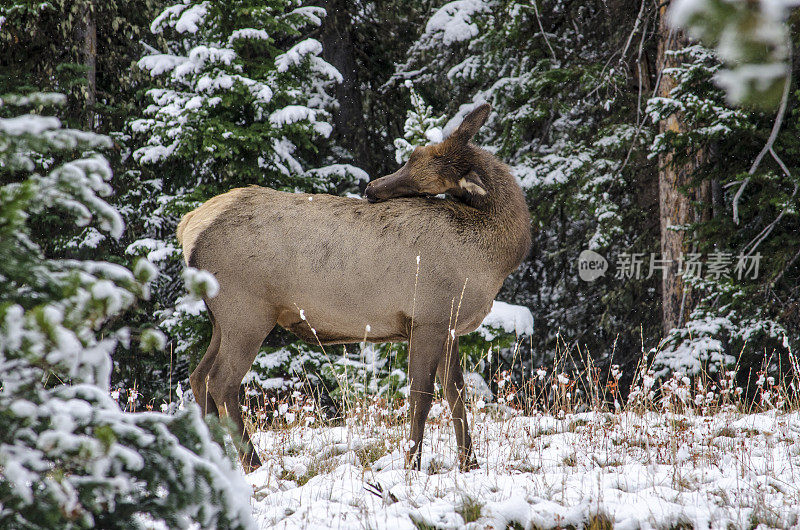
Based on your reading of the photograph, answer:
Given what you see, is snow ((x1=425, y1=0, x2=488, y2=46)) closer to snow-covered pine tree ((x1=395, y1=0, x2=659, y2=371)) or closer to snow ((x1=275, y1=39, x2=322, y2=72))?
snow-covered pine tree ((x1=395, y1=0, x2=659, y2=371))

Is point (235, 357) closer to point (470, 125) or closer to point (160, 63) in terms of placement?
point (470, 125)

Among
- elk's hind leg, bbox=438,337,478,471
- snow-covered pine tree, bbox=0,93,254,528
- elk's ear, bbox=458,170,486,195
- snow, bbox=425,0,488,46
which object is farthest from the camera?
snow, bbox=425,0,488,46

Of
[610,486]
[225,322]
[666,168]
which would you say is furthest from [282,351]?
[610,486]

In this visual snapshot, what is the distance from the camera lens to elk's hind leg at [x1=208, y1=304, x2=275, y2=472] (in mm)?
4719

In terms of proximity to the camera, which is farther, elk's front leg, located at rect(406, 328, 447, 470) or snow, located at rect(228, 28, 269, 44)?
snow, located at rect(228, 28, 269, 44)

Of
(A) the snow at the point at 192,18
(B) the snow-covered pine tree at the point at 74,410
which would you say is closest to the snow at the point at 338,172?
(A) the snow at the point at 192,18

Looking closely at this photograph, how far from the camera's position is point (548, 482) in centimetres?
410

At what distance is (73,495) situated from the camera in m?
1.76

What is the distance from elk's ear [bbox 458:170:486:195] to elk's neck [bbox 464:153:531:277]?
0.06 metres

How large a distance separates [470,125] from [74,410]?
3824mm

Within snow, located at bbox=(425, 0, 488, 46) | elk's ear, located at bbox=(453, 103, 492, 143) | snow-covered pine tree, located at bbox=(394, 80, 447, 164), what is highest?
snow, located at bbox=(425, 0, 488, 46)

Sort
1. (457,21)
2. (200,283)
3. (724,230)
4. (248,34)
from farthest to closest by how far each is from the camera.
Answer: (457,21), (248,34), (724,230), (200,283)

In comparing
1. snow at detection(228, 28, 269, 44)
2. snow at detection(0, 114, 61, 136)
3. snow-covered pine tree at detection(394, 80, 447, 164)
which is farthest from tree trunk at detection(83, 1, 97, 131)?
snow at detection(0, 114, 61, 136)

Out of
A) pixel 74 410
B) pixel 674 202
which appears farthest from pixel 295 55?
pixel 74 410
